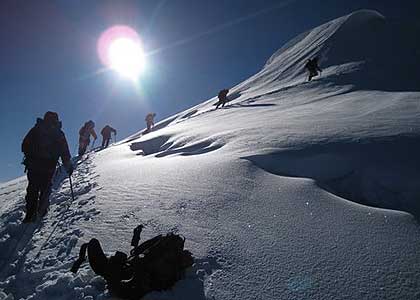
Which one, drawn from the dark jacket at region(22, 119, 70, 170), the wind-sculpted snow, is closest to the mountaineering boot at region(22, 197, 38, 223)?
the dark jacket at region(22, 119, 70, 170)

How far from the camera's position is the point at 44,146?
6703 millimetres

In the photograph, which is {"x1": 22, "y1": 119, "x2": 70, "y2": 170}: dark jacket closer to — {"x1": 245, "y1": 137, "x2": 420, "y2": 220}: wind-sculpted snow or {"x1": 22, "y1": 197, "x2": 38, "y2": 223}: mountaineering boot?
{"x1": 22, "y1": 197, "x2": 38, "y2": 223}: mountaineering boot

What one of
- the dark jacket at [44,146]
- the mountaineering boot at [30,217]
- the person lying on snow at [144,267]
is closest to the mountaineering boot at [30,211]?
the mountaineering boot at [30,217]

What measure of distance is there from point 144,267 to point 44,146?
4.70 m

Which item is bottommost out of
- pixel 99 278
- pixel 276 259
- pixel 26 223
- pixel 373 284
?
pixel 373 284

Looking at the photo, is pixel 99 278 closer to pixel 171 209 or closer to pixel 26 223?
pixel 171 209

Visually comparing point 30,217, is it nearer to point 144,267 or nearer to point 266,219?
point 144,267

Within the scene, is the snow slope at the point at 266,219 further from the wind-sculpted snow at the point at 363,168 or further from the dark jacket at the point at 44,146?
the dark jacket at the point at 44,146

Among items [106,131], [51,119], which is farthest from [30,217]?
[106,131]

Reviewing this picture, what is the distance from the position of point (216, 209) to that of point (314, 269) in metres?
1.96

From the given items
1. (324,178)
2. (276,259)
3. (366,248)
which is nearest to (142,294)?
(276,259)

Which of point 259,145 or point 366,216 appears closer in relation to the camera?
point 366,216

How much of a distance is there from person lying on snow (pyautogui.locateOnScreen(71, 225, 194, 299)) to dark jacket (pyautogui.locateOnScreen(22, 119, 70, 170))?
3859 millimetres

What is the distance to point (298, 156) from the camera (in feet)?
21.8
